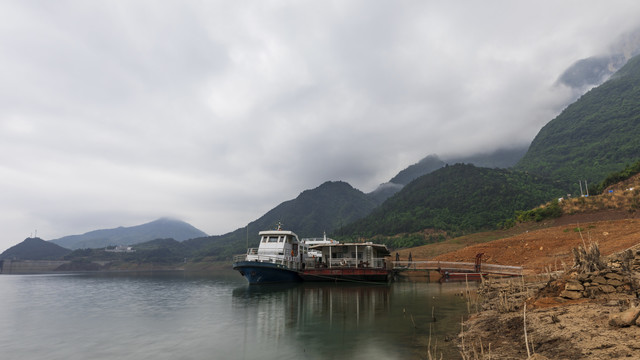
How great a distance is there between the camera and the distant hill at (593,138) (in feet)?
321

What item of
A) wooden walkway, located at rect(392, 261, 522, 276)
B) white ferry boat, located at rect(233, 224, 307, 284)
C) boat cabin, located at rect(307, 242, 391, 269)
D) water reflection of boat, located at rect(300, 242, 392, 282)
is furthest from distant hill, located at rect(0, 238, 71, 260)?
wooden walkway, located at rect(392, 261, 522, 276)

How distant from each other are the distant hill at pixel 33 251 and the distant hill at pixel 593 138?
22637 cm

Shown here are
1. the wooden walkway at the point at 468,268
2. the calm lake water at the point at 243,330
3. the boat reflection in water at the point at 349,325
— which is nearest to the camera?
the boat reflection in water at the point at 349,325

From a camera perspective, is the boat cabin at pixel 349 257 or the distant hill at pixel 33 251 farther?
the distant hill at pixel 33 251

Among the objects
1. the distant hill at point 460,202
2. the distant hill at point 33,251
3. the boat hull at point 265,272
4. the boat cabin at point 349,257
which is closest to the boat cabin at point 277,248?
the boat hull at point 265,272

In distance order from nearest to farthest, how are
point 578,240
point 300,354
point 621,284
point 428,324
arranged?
point 621,284 < point 300,354 < point 428,324 < point 578,240

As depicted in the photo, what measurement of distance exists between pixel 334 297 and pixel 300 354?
1434 centimetres

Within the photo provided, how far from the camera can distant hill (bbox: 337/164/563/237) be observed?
86.5 metres

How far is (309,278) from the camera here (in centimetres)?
3622

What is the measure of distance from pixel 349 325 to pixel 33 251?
736 feet

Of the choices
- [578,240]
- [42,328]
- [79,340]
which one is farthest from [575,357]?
[578,240]

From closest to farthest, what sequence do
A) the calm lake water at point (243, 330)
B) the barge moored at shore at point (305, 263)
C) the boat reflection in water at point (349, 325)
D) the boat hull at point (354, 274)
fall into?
1. the boat reflection in water at point (349, 325)
2. the calm lake water at point (243, 330)
3. the barge moored at shore at point (305, 263)
4. the boat hull at point (354, 274)

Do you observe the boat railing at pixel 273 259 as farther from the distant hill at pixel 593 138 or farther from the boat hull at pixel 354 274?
the distant hill at pixel 593 138

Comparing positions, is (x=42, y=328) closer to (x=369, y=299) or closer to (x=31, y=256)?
(x=369, y=299)
